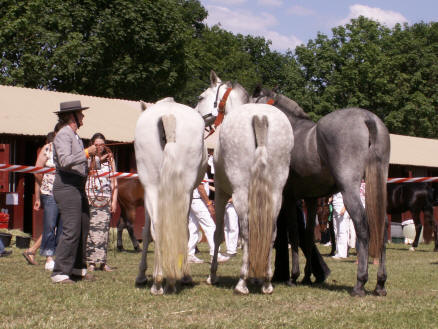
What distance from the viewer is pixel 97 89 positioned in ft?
110

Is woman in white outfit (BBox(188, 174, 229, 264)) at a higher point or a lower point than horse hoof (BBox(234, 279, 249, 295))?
higher

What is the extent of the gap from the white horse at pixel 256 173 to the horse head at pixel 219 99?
1.46 meters

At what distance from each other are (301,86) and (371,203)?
4089 cm

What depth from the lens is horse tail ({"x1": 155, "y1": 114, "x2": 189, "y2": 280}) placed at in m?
6.24

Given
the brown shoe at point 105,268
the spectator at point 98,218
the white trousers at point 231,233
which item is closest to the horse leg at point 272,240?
the spectator at point 98,218

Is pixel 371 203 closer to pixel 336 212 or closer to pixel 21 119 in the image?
pixel 336 212

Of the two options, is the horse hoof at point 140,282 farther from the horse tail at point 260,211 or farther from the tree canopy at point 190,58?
the tree canopy at point 190,58

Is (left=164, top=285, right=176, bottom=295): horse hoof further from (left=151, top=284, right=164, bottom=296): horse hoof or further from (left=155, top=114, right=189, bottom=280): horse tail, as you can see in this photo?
(left=155, top=114, right=189, bottom=280): horse tail

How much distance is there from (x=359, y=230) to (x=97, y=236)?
4.33m

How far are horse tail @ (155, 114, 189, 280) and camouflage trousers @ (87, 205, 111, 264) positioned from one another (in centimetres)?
334

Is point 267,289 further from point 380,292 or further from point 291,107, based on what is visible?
point 291,107

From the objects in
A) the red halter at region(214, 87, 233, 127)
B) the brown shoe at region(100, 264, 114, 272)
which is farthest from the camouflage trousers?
the red halter at region(214, 87, 233, 127)

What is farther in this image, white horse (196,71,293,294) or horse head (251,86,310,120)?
horse head (251,86,310,120)

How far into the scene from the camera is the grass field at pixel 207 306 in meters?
5.09
